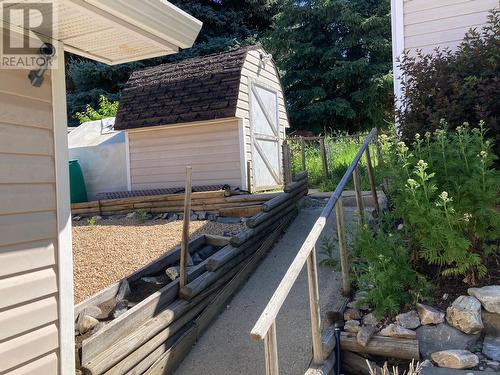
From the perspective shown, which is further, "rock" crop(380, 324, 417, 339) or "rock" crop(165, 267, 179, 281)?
"rock" crop(165, 267, 179, 281)

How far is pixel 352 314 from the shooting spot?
10.4 feet

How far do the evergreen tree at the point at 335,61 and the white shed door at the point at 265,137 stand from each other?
6.54 m

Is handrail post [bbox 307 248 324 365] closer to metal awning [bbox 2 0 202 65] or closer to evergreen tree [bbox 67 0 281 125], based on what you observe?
metal awning [bbox 2 0 202 65]

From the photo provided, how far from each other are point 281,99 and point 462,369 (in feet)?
27.1

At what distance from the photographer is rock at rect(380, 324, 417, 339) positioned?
2770 mm

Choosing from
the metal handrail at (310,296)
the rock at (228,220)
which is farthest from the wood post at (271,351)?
the rock at (228,220)

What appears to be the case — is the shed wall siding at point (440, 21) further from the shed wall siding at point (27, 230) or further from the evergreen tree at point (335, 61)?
the evergreen tree at point (335, 61)

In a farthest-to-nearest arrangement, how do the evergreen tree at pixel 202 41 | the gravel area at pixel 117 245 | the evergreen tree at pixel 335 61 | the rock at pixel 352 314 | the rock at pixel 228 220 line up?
1. the evergreen tree at pixel 202 41
2. the evergreen tree at pixel 335 61
3. the rock at pixel 228 220
4. the gravel area at pixel 117 245
5. the rock at pixel 352 314

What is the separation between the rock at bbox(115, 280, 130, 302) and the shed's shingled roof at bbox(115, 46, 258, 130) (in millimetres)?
4388

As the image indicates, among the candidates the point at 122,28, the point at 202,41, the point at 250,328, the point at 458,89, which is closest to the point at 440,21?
the point at 458,89

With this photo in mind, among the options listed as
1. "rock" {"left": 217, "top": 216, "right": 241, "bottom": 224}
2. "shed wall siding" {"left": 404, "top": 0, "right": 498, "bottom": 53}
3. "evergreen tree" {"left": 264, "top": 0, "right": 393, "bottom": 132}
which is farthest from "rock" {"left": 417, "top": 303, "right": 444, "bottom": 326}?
"evergreen tree" {"left": 264, "top": 0, "right": 393, "bottom": 132}

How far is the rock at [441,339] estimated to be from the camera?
2717 millimetres

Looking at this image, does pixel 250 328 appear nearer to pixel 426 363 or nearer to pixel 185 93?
pixel 426 363

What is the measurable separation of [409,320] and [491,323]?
520 mm
